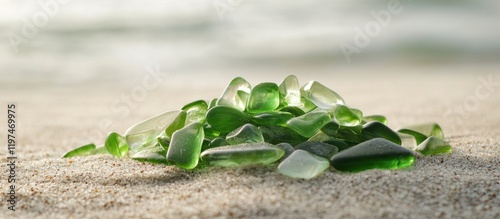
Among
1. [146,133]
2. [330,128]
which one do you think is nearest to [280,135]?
[330,128]

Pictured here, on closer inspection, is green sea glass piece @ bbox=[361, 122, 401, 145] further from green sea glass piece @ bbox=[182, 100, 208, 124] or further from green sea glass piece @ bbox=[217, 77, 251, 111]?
green sea glass piece @ bbox=[182, 100, 208, 124]

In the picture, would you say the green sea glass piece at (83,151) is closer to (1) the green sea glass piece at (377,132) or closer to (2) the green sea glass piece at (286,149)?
(2) the green sea glass piece at (286,149)

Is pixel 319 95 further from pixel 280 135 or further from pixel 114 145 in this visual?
pixel 114 145

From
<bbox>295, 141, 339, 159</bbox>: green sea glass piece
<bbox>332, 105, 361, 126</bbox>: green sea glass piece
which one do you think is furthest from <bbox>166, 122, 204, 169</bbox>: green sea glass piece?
<bbox>332, 105, 361, 126</bbox>: green sea glass piece

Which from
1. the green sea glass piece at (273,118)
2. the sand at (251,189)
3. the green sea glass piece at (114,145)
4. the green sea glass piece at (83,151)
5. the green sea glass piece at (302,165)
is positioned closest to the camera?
the sand at (251,189)

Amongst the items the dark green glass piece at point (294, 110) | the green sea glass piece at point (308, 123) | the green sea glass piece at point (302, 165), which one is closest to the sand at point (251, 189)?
the green sea glass piece at point (302, 165)
